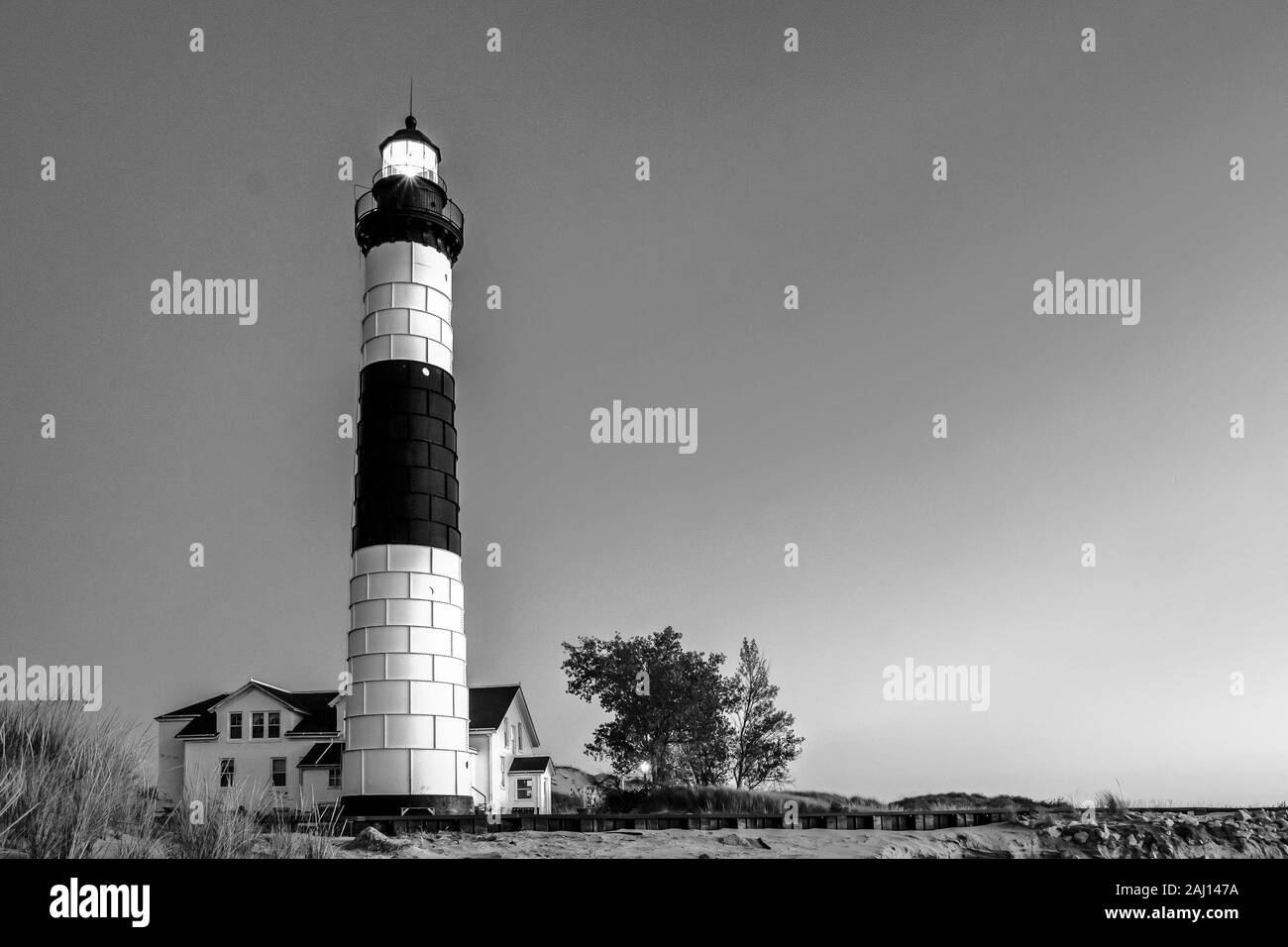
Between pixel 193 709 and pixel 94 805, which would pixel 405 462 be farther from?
pixel 193 709

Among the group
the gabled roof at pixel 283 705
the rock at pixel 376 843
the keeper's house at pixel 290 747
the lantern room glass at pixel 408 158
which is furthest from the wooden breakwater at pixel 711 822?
the lantern room glass at pixel 408 158

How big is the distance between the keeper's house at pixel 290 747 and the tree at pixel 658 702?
11.4ft

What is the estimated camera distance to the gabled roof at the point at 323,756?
3984cm

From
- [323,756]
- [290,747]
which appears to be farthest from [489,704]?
[290,747]

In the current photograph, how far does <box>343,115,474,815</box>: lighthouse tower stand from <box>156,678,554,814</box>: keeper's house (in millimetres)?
8247

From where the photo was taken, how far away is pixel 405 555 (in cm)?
3084

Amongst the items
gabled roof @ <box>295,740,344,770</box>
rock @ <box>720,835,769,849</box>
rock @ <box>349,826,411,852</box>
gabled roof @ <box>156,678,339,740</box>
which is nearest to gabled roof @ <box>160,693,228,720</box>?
gabled roof @ <box>156,678,339,740</box>

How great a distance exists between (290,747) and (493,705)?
7884 millimetres

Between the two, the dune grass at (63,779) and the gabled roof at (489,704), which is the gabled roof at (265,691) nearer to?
the gabled roof at (489,704)

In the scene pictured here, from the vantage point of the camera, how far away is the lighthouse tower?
30688mm
